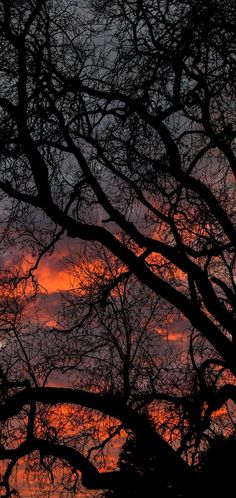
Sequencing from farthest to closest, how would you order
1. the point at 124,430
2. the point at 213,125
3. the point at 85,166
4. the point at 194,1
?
the point at 124,430, the point at 85,166, the point at 213,125, the point at 194,1

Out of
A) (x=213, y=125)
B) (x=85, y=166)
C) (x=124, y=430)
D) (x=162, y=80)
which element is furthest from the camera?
(x=124, y=430)

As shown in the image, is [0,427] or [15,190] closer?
[15,190]

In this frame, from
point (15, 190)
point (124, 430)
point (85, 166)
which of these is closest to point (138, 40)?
point (85, 166)

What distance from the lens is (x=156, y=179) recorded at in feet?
35.9

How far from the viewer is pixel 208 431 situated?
12.5 metres

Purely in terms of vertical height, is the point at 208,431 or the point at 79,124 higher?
the point at 79,124

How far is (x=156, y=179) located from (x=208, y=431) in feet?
15.4

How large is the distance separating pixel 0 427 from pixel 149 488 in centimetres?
280

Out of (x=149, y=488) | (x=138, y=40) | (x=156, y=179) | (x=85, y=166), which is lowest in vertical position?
(x=149, y=488)

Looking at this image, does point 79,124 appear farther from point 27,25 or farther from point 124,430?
point 124,430

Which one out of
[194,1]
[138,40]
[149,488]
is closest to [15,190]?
[138,40]

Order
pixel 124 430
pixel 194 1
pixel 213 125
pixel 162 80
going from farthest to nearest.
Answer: pixel 124 430 → pixel 213 125 → pixel 162 80 → pixel 194 1

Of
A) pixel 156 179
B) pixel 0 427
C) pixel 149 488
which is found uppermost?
pixel 156 179

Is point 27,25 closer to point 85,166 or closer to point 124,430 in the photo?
point 85,166
